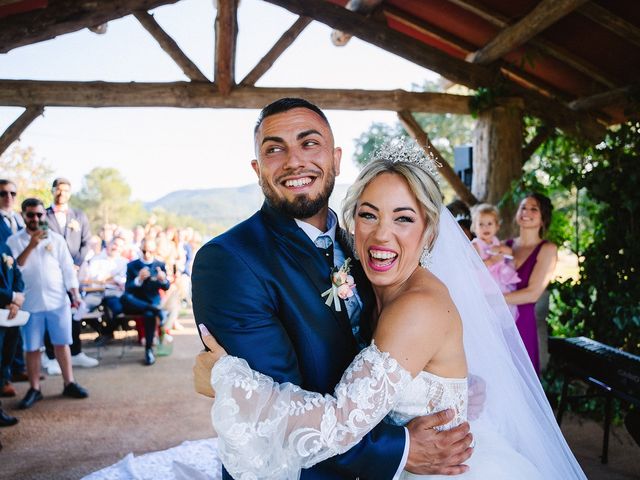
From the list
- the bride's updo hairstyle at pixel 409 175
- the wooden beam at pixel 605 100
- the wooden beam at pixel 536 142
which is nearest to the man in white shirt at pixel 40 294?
the bride's updo hairstyle at pixel 409 175

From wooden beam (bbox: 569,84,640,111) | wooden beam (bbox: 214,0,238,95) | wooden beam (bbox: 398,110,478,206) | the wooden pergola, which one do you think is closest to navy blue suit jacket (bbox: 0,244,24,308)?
the wooden pergola

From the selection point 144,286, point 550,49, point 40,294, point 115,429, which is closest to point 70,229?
point 144,286

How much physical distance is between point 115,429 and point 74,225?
3029mm

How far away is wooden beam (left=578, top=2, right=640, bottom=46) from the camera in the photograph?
15.8ft

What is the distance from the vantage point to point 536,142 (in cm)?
643

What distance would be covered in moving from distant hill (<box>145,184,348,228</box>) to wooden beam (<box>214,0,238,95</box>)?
19570 millimetres

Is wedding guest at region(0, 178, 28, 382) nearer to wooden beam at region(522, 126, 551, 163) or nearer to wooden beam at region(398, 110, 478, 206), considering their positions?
wooden beam at region(398, 110, 478, 206)

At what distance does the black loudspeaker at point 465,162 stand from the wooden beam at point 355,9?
230 centimetres

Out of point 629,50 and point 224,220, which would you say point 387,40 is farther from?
point 224,220

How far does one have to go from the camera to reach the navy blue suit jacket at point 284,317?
1551 millimetres

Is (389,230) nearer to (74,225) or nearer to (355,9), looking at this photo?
(355,9)

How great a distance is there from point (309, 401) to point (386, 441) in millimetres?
292

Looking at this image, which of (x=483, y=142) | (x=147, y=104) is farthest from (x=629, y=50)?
(x=147, y=104)

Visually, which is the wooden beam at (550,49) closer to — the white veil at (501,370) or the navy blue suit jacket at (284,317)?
the white veil at (501,370)
